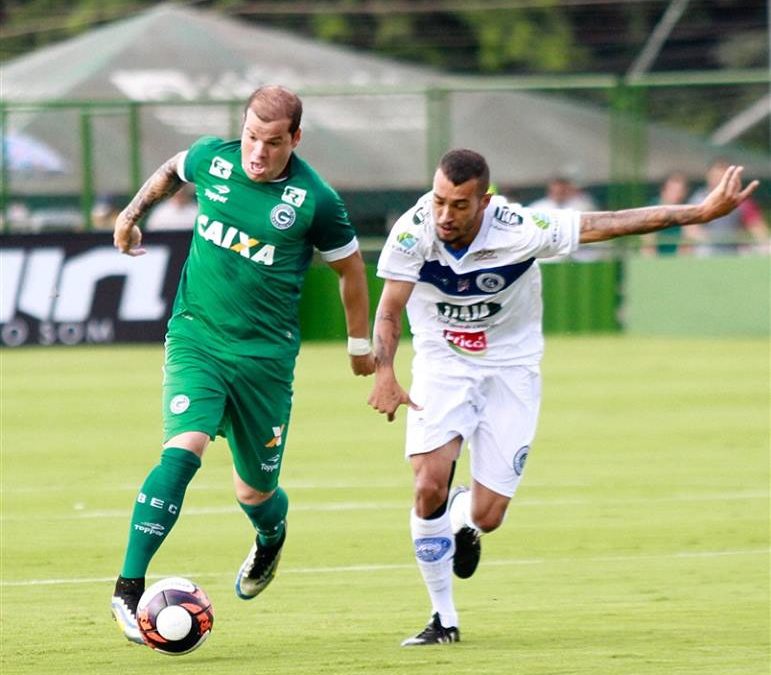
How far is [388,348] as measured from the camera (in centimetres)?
821

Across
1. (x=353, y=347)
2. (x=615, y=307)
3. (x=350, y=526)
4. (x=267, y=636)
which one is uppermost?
(x=353, y=347)

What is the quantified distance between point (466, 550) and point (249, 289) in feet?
6.48

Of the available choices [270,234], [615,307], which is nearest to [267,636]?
[270,234]

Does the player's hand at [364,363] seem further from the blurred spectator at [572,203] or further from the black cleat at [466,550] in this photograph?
the blurred spectator at [572,203]

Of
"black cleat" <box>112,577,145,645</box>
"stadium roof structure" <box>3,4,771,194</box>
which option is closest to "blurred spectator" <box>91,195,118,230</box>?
"stadium roof structure" <box>3,4,771,194</box>

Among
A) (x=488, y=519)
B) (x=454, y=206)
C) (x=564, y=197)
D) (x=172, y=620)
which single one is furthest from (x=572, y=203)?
(x=172, y=620)

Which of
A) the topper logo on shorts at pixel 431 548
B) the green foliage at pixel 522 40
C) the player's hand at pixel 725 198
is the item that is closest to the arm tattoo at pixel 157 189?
the topper logo on shorts at pixel 431 548

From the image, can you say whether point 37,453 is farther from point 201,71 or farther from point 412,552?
point 201,71

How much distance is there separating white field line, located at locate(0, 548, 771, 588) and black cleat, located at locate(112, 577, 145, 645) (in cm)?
196

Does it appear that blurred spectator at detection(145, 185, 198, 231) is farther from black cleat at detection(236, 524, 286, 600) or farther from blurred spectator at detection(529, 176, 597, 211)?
black cleat at detection(236, 524, 286, 600)

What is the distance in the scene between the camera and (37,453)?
14.8 metres

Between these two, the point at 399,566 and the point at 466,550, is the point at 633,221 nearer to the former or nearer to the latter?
the point at 466,550

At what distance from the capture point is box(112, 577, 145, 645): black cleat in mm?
7605

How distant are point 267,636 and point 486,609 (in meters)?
1.24
